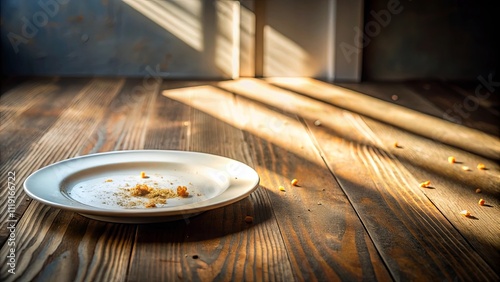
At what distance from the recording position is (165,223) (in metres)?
1.92

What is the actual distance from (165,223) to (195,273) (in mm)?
322

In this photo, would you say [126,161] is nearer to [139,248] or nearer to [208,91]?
[139,248]

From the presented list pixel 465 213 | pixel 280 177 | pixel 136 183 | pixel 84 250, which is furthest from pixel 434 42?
pixel 84 250

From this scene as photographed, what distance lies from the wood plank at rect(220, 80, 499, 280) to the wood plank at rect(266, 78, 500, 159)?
0.75ft

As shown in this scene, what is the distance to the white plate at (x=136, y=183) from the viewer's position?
71.6 inches

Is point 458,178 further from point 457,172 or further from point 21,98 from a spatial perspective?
point 21,98

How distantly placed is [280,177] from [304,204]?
318 mm

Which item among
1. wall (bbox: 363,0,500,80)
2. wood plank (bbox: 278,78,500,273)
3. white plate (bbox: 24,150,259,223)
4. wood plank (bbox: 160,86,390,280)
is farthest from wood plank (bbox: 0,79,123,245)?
wall (bbox: 363,0,500,80)

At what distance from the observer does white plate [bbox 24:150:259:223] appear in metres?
1.82

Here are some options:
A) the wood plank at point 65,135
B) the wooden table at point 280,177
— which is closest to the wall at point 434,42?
the wooden table at point 280,177

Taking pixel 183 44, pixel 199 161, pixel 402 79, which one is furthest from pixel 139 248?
pixel 402 79

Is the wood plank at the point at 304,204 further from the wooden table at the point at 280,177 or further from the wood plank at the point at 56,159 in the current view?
the wood plank at the point at 56,159

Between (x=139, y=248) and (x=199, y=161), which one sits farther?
(x=199, y=161)

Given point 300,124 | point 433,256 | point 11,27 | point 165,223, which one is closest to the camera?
point 433,256
